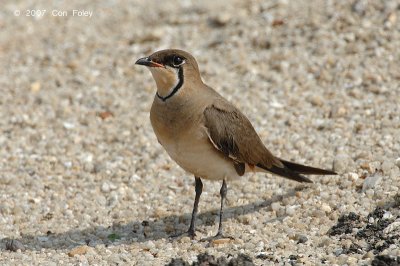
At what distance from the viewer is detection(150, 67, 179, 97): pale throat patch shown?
19.7 feet

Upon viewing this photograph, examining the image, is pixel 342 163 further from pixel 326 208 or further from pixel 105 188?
pixel 105 188

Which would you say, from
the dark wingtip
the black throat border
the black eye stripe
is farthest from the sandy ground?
the black eye stripe

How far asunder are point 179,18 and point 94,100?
2.46 metres

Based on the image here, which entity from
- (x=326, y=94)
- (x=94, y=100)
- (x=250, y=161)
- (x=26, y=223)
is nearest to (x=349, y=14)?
(x=326, y=94)

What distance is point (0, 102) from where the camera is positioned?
29.7ft

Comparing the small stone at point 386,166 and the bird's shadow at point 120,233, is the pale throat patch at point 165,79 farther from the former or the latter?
the small stone at point 386,166

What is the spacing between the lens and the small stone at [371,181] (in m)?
6.44

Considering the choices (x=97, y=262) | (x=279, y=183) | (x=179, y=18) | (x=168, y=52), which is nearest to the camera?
(x=97, y=262)

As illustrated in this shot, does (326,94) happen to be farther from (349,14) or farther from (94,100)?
(94,100)

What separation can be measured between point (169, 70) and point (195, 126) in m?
0.54

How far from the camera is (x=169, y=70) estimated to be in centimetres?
606

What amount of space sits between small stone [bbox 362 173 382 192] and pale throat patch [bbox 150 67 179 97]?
1849mm

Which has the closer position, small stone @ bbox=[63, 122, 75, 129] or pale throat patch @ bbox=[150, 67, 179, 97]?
pale throat patch @ bbox=[150, 67, 179, 97]

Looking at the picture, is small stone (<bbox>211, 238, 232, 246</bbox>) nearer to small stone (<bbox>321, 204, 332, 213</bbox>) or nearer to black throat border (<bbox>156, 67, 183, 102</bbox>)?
small stone (<bbox>321, 204, 332, 213</bbox>)
